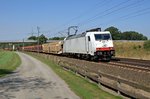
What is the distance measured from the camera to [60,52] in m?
63.8

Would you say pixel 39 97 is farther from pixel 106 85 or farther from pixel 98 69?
pixel 98 69

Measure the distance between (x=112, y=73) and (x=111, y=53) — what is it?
66.0 feet

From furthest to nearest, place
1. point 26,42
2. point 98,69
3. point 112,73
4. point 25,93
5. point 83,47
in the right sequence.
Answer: point 26,42 → point 83,47 → point 98,69 → point 112,73 → point 25,93

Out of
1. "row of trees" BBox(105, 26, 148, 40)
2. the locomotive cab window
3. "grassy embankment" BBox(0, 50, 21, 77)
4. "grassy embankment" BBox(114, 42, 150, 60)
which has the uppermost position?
"row of trees" BBox(105, 26, 148, 40)

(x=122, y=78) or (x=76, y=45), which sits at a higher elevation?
(x=76, y=45)

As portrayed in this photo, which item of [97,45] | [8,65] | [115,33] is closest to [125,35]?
[115,33]

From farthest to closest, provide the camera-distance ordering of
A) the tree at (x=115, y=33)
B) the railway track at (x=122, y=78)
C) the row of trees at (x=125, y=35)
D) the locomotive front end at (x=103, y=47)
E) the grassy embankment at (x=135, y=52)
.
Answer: the row of trees at (x=125, y=35)
the tree at (x=115, y=33)
the grassy embankment at (x=135, y=52)
the locomotive front end at (x=103, y=47)
the railway track at (x=122, y=78)

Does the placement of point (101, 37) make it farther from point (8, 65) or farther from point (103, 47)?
point (8, 65)

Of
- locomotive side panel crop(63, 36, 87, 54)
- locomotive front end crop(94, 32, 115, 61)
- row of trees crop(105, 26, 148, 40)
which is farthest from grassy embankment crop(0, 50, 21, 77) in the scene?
row of trees crop(105, 26, 148, 40)

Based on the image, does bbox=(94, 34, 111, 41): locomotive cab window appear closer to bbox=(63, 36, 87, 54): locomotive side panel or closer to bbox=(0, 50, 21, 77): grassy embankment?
bbox=(63, 36, 87, 54): locomotive side panel

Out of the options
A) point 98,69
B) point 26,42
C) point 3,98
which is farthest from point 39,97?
point 26,42

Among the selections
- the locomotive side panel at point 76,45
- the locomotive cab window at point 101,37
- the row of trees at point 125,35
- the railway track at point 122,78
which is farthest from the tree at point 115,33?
the railway track at point 122,78

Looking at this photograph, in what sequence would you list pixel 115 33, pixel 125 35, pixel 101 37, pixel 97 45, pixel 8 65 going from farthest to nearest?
pixel 125 35 < pixel 115 33 < pixel 8 65 < pixel 101 37 < pixel 97 45

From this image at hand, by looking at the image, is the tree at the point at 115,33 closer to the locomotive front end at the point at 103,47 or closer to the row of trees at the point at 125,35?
the row of trees at the point at 125,35
